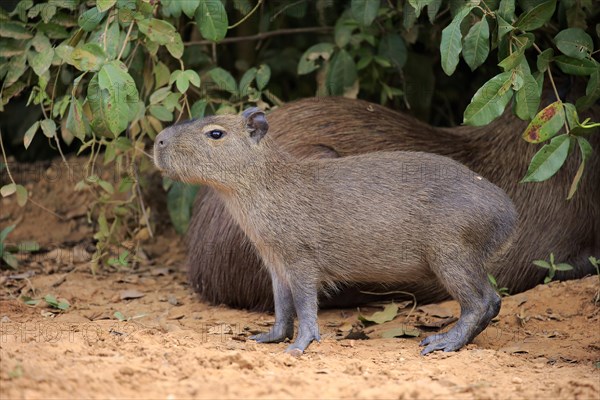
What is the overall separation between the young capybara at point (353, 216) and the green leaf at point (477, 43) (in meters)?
0.55

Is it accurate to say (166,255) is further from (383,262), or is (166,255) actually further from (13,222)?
(383,262)

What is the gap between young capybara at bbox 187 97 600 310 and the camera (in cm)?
550

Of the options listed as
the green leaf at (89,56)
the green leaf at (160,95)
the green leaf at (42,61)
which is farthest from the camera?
the green leaf at (160,95)

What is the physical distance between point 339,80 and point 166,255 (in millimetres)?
1875

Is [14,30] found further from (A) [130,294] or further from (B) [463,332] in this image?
(B) [463,332]

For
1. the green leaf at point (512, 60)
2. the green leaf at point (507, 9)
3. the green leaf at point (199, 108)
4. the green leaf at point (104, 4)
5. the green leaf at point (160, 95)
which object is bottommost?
the green leaf at point (199, 108)

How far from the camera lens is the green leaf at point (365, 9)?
5559 millimetres

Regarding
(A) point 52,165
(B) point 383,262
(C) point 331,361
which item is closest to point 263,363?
(C) point 331,361

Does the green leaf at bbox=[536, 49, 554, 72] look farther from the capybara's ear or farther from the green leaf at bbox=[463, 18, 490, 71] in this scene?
the capybara's ear

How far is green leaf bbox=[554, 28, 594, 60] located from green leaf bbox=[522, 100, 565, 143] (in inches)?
23.8

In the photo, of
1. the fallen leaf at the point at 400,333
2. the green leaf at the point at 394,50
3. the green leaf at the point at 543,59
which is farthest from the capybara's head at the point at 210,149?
the green leaf at the point at 394,50

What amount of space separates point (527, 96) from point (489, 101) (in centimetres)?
26

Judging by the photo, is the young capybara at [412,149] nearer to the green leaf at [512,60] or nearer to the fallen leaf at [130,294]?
the fallen leaf at [130,294]

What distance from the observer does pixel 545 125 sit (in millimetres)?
4355
